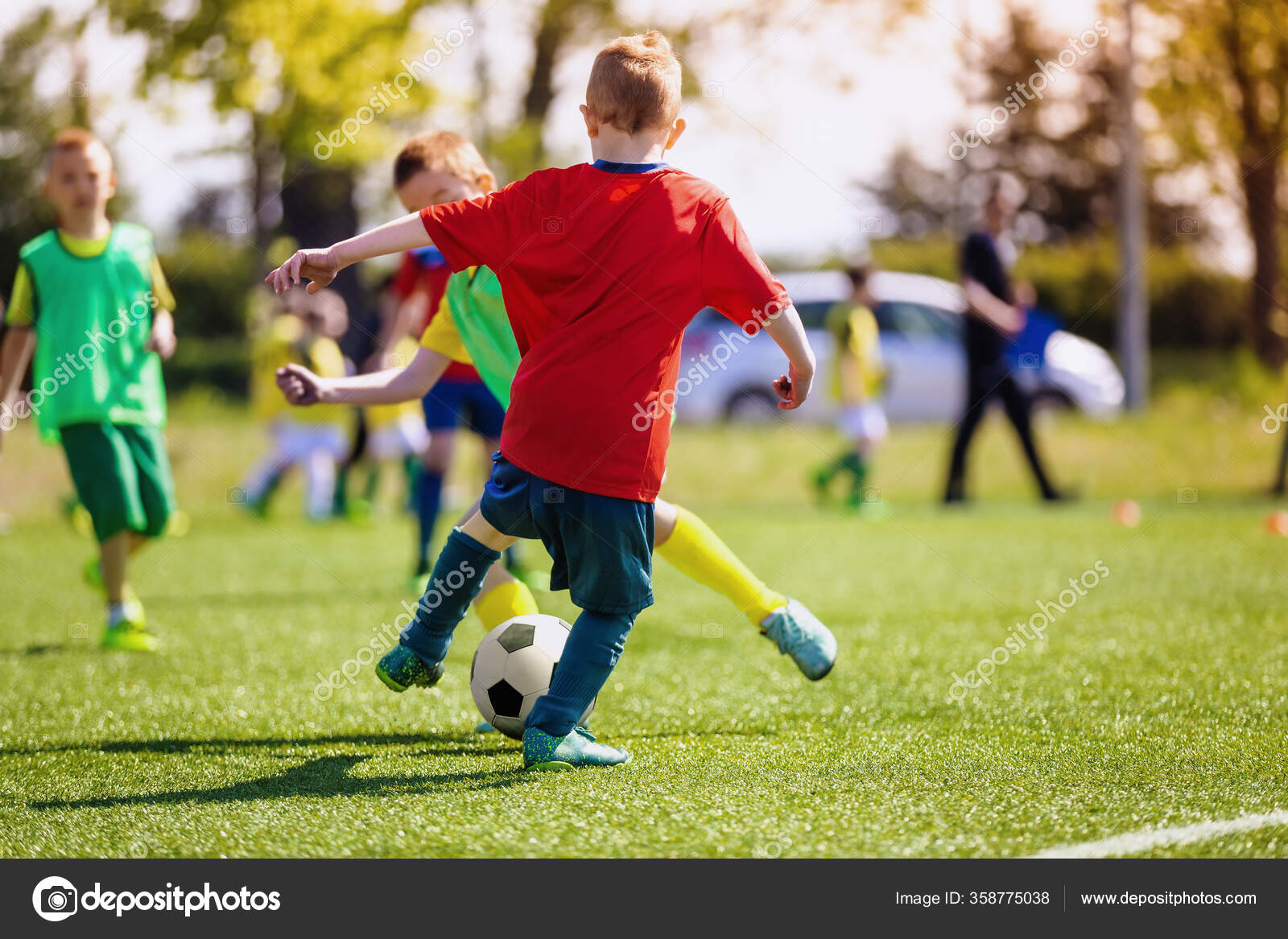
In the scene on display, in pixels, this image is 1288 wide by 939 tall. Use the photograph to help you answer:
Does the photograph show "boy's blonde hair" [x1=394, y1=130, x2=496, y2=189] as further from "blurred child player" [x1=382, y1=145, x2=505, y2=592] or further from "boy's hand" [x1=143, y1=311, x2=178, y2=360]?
"boy's hand" [x1=143, y1=311, x2=178, y2=360]

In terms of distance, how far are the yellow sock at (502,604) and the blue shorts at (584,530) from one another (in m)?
0.59

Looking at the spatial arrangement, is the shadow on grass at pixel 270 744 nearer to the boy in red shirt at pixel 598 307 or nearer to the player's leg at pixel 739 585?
the boy in red shirt at pixel 598 307

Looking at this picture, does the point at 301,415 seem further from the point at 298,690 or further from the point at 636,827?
the point at 636,827

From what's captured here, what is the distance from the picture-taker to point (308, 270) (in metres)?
2.80

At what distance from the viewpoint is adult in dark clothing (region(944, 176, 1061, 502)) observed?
9688 millimetres

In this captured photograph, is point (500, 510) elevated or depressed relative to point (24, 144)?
depressed

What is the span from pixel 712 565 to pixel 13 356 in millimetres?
2981

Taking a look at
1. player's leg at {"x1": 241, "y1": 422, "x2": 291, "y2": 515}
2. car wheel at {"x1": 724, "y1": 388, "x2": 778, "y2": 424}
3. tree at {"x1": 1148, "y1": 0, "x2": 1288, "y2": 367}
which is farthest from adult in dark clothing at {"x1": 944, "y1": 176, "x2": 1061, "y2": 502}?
car wheel at {"x1": 724, "y1": 388, "x2": 778, "y2": 424}

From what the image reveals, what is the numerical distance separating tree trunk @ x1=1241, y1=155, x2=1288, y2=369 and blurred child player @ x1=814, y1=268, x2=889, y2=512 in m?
5.28

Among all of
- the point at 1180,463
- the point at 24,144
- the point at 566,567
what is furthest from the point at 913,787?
the point at 24,144

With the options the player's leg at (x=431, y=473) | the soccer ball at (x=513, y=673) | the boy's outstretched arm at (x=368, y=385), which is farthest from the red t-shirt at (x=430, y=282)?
the soccer ball at (x=513, y=673)

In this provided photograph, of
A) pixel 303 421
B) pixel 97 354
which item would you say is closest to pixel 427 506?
pixel 97 354

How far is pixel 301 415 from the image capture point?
10031 millimetres

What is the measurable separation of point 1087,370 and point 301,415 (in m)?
10.5
